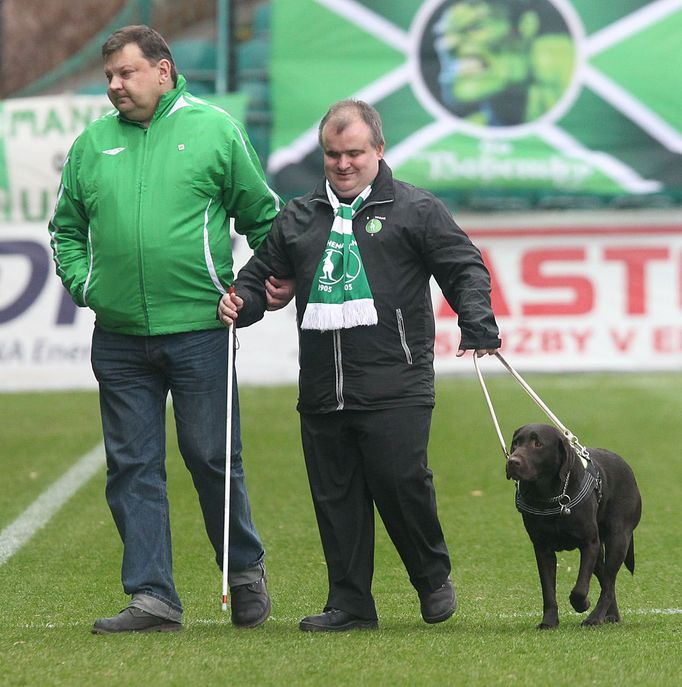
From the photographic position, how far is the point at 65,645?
5.25 meters

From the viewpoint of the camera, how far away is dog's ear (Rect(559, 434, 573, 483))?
543 centimetres

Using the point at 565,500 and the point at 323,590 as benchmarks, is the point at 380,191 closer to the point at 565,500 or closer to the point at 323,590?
the point at 565,500

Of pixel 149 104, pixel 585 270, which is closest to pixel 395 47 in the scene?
pixel 585 270

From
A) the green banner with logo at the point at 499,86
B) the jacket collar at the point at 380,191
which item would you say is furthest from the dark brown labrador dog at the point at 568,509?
the green banner with logo at the point at 499,86

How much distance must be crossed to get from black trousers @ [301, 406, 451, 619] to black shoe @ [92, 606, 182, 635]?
61cm

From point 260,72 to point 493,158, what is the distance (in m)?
2.88

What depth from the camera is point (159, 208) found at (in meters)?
5.50

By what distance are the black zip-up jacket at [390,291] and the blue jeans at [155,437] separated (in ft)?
1.18

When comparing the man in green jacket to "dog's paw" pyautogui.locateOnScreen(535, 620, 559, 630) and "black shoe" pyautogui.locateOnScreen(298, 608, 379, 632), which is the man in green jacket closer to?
"black shoe" pyautogui.locateOnScreen(298, 608, 379, 632)

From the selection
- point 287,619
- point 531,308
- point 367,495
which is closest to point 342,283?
point 367,495

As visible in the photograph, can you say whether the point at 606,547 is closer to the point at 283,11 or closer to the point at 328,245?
the point at 328,245

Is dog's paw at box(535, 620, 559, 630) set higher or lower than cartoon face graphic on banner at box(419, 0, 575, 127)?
lower

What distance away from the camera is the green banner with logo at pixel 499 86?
1533cm

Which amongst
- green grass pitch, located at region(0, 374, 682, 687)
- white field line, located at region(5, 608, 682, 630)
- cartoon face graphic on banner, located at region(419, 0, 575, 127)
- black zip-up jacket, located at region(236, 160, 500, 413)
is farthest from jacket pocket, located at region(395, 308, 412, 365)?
cartoon face graphic on banner, located at region(419, 0, 575, 127)
